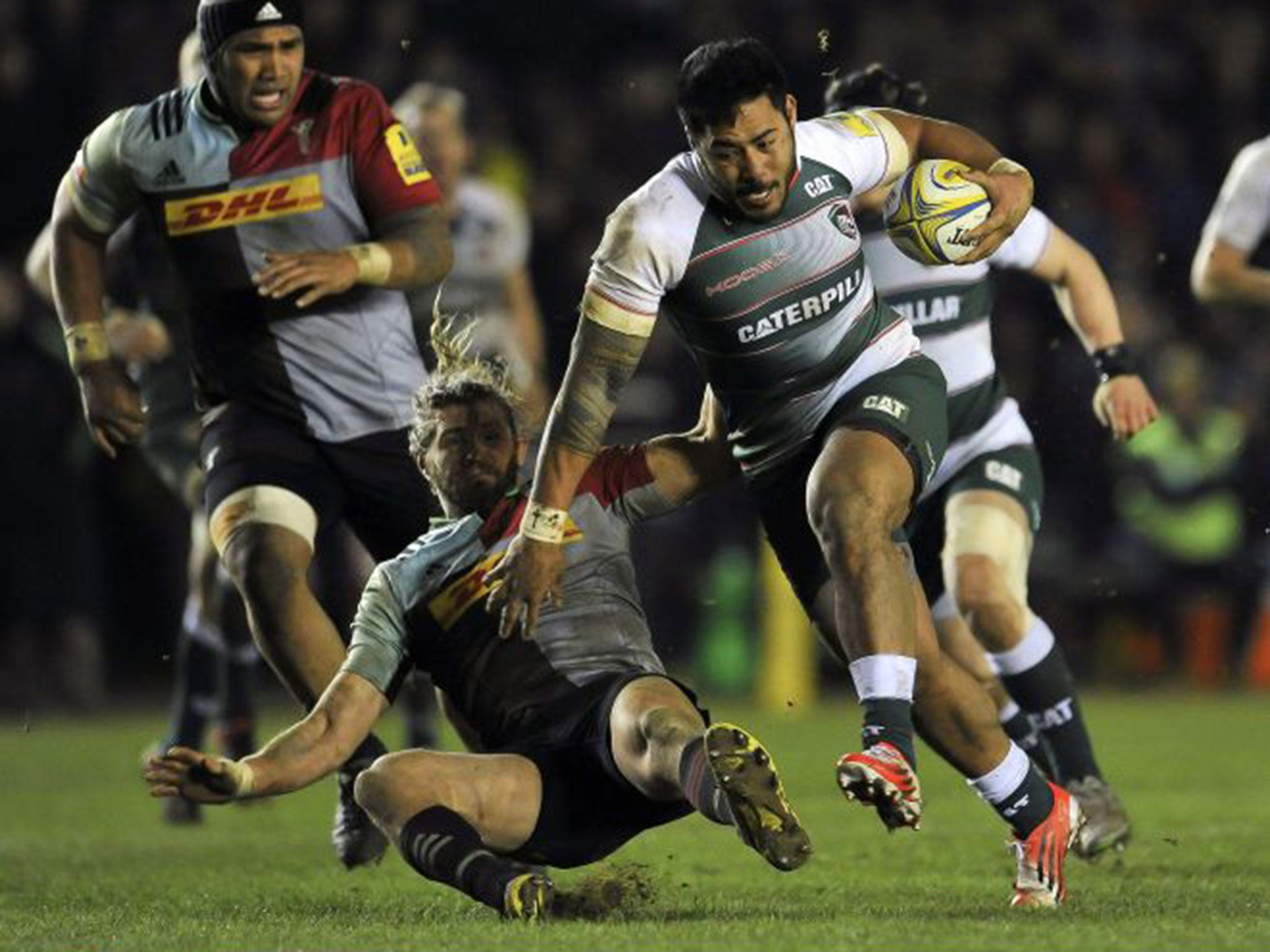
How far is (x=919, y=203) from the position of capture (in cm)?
722

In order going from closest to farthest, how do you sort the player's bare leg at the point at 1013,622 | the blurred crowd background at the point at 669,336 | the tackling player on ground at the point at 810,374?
the tackling player on ground at the point at 810,374
the player's bare leg at the point at 1013,622
the blurred crowd background at the point at 669,336

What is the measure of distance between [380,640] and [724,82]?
1.62m

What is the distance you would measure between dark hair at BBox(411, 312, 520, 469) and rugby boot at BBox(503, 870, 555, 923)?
123 centimetres

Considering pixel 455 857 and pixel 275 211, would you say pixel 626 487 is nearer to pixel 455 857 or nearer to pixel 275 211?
pixel 455 857

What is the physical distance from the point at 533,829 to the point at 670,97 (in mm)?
10587

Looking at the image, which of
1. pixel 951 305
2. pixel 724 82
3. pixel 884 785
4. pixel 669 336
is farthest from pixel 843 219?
pixel 669 336

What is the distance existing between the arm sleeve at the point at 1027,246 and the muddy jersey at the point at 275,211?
180 cm

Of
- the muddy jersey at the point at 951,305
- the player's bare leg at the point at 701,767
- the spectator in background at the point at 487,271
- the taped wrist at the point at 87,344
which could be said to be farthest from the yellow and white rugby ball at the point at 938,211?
the spectator in background at the point at 487,271

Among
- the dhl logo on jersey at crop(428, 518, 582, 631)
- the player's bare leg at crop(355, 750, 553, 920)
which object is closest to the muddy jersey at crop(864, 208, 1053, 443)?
the dhl logo on jersey at crop(428, 518, 582, 631)

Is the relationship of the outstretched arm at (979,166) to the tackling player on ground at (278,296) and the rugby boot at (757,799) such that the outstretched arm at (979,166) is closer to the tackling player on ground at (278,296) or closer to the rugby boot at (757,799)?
the tackling player on ground at (278,296)

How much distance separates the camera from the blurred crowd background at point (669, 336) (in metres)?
15.3

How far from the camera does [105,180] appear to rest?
27.1ft

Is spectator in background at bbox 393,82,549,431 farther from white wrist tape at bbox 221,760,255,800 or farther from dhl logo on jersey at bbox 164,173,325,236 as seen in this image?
white wrist tape at bbox 221,760,255,800

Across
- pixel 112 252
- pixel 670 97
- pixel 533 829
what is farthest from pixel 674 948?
pixel 670 97
